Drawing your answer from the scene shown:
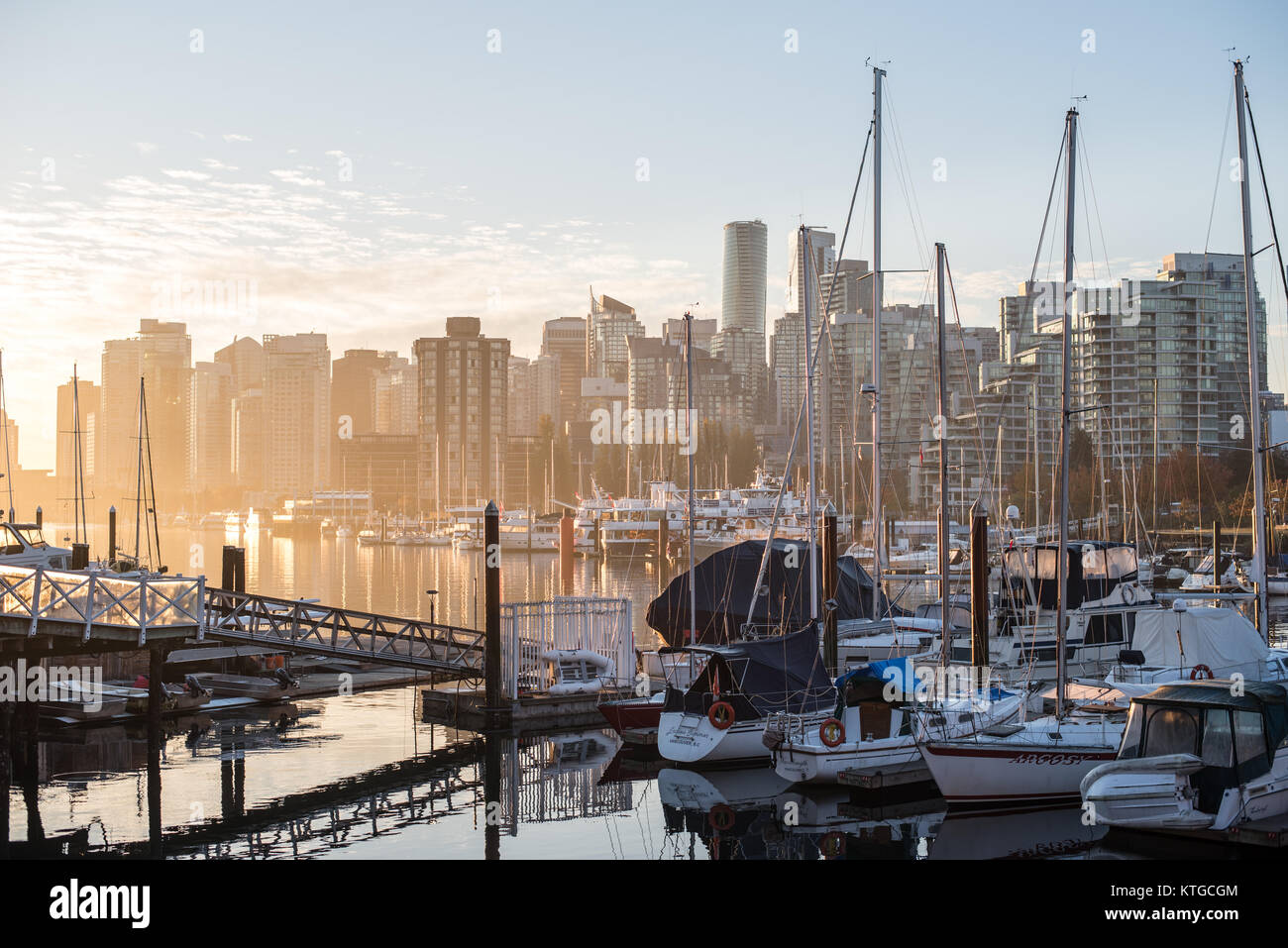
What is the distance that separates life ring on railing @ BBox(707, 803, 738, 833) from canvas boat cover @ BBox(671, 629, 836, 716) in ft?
10.3

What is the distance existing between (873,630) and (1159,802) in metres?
16.4

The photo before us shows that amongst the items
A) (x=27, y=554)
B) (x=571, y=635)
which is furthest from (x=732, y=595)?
(x=27, y=554)

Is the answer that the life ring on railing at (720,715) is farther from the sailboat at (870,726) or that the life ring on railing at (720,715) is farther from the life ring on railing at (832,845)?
the life ring on railing at (832,845)

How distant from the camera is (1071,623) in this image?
32.2 m

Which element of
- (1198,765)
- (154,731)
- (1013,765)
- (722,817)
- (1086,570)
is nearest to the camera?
(1198,765)

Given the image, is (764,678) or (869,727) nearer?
(869,727)

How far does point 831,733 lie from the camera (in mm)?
22828

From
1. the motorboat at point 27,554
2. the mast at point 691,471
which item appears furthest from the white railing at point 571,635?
the motorboat at point 27,554

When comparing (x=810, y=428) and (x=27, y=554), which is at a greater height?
(x=810, y=428)

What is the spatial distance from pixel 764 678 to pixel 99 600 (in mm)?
13672

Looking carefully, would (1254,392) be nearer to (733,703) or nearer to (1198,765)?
(1198,765)
